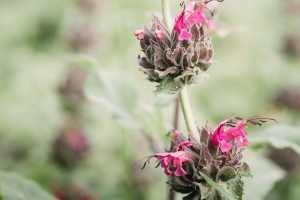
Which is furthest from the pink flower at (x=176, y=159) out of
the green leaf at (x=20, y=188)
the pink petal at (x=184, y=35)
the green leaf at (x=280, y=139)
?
the green leaf at (x=20, y=188)

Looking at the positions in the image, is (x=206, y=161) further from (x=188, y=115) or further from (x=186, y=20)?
(x=186, y=20)

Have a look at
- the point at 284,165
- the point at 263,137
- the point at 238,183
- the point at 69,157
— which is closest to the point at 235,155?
the point at 238,183

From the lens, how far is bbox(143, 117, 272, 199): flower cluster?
1.06m

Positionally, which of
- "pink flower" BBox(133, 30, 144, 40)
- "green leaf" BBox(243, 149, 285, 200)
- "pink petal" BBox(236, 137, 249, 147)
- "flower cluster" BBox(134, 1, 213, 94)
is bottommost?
"green leaf" BBox(243, 149, 285, 200)

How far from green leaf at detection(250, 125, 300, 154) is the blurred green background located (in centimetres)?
24

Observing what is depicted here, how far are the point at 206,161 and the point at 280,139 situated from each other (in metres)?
0.40

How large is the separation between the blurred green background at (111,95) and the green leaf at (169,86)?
397 millimetres

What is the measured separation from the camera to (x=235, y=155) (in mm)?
1082

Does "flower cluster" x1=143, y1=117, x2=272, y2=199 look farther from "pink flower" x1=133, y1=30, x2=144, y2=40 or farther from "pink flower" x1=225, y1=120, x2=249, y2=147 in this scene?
"pink flower" x1=133, y1=30, x2=144, y2=40

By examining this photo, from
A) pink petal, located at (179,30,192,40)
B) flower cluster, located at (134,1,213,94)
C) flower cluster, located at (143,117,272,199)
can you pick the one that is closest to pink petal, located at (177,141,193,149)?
flower cluster, located at (143,117,272,199)

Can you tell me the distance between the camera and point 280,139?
4.51 feet

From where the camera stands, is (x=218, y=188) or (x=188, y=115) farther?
(x=188, y=115)

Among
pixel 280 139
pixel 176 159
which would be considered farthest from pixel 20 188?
pixel 280 139

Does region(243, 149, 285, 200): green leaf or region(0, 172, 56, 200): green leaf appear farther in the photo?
region(243, 149, 285, 200): green leaf
